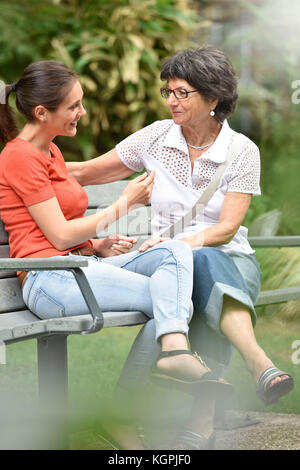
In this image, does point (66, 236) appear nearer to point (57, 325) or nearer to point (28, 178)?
point (28, 178)

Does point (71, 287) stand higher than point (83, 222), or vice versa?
point (83, 222)

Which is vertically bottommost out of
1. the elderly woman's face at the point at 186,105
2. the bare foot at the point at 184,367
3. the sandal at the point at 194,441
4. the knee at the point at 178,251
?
the sandal at the point at 194,441

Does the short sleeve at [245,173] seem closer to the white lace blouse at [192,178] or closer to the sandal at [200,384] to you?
the white lace blouse at [192,178]

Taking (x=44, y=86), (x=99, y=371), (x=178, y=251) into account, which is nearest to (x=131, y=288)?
(x=178, y=251)

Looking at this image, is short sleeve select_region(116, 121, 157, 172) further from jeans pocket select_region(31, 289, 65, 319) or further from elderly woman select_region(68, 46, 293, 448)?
jeans pocket select_region(31, 289, 65, 319)

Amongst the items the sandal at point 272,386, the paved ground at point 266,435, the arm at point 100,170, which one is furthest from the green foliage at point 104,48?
the sandal at point 272,386

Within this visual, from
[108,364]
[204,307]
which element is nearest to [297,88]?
[108,364]

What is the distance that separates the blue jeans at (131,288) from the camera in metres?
2.27

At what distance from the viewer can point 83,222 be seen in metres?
2.40

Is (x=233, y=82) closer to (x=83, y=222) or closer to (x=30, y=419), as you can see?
(x=83, y=222)

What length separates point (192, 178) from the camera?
2818mm

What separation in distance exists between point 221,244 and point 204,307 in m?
0.33

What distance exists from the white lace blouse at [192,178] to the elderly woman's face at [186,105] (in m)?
0.11

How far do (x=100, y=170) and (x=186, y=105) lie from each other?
0.46 m
